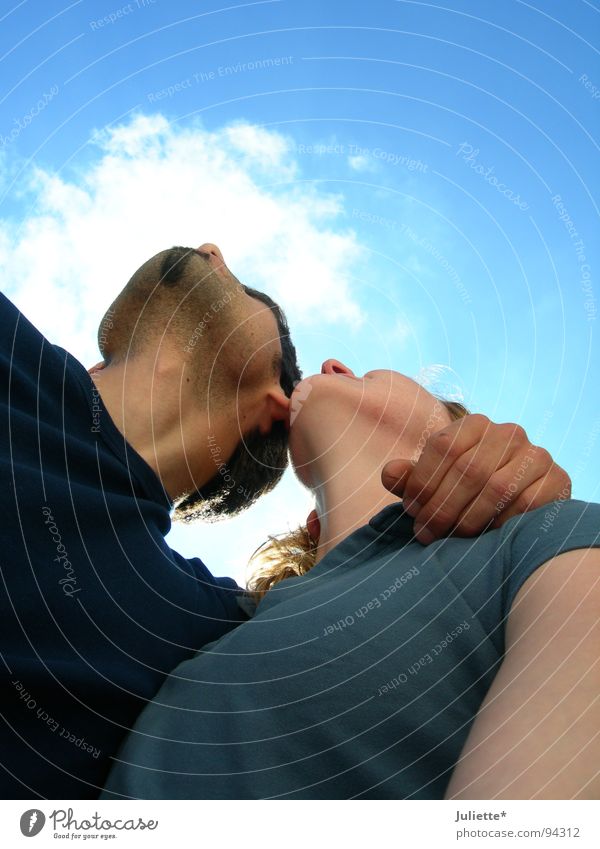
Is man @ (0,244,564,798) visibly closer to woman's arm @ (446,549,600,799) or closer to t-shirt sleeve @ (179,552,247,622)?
t-shirt sleeve @ (179,552,247,622)

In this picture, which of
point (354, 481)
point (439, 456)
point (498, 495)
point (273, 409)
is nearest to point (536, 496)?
point (498, 495)

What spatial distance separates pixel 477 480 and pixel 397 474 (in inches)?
7.2

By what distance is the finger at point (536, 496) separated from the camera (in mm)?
1344

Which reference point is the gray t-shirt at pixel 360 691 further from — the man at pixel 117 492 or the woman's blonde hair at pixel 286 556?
the woman's blonde hair at pixel 286 556

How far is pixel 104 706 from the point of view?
1.39 metres

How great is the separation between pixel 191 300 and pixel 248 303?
0.73 feet

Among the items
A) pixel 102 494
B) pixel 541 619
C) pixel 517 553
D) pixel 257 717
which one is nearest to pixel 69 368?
pixel 102 494

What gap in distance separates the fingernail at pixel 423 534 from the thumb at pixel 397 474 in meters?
0.09

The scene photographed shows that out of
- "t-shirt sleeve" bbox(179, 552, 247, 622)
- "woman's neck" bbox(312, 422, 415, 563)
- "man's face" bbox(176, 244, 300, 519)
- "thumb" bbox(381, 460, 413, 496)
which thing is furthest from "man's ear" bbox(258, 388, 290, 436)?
"thumb" bbox(381, 460, 413, 496)

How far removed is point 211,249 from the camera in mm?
2881

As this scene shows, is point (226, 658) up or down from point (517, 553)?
down
